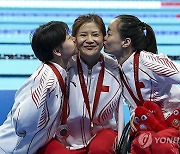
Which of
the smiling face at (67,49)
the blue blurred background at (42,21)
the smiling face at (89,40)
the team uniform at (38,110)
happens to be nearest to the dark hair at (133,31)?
the smiling face at (89,40)

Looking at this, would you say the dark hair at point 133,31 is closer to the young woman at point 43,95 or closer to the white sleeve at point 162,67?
the white sleeve at point 162,67

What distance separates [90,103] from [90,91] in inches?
2.3

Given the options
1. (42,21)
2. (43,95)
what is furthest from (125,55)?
(42,21)

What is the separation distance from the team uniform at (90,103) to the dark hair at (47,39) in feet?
0.41

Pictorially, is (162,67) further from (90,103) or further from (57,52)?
(57,52)

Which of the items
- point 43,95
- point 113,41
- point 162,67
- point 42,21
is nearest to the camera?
point 43,95

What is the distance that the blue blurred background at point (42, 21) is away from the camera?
175 inches

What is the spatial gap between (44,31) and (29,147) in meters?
0.52

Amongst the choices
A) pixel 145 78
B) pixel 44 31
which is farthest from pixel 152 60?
pixel 44 31

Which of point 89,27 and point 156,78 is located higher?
point 89,27

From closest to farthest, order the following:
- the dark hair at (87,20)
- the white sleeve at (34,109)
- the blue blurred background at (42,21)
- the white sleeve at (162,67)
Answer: the white sleeve at (34,109) < the white sleeve at (162,67) < the dark hair at (87,20) < the blue blurred background at (42,21)

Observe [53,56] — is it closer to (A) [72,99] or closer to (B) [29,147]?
(A) [72,99]

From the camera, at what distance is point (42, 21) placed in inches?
263

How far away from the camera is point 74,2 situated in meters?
8.09
